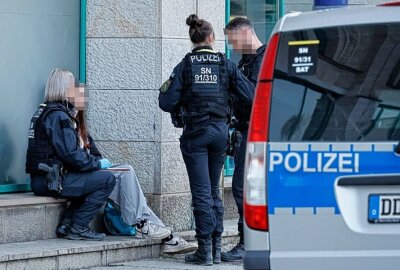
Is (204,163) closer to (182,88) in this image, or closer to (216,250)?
(182,88)

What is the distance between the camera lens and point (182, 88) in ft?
30.1

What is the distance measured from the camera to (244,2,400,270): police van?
568 centimetres

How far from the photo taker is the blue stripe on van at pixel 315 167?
566 centimetres

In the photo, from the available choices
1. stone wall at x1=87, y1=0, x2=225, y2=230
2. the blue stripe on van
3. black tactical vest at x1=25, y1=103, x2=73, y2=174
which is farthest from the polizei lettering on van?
stone wall at x1=87, y1=0, x2=225, y2=230

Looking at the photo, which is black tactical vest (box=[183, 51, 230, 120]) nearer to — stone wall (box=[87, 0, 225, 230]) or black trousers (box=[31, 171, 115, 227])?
black trousers (box=[31, 171, 115, 227])

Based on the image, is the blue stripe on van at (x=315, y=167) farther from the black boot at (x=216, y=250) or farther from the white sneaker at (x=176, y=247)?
the white sneaker at (x=176, y=247)

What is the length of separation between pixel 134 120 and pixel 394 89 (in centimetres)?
510

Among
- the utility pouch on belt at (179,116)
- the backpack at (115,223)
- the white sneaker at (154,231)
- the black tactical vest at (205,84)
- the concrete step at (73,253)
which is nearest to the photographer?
the concrete step at (73,253)

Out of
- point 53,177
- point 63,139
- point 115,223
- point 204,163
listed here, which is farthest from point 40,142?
point 204,163

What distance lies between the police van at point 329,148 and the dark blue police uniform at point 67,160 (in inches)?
148

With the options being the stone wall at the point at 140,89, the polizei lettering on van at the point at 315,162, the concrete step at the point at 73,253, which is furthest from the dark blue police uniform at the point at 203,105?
the polizei lettering on van at the point at 315,162

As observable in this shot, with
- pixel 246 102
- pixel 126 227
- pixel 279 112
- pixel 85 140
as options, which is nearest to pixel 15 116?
pixel 85 140

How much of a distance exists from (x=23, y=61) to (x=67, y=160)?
4.35ft

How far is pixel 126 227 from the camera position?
32.7 feet
